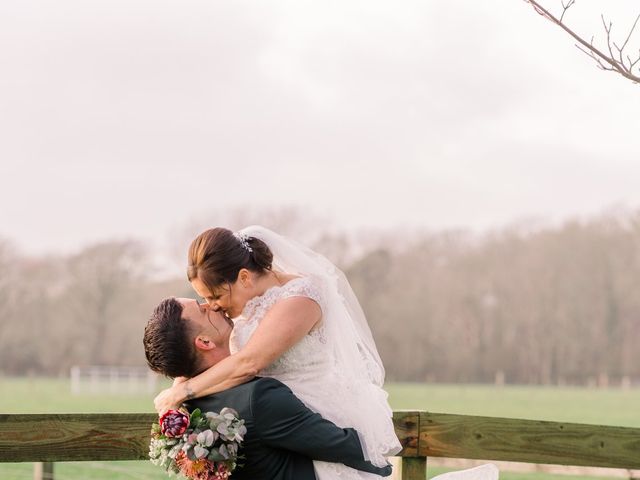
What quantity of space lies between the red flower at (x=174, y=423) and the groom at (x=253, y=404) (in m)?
0.13

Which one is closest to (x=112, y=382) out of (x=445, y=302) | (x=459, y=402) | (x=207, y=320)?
(x=459, y=402)

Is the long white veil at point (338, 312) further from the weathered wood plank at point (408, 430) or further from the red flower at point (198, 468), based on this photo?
the red flower at point (198, 468)

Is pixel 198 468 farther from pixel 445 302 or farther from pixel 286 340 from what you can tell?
pixel 445 302

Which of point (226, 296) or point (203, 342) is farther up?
point (226, 296)

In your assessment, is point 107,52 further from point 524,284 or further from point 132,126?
point 524,284

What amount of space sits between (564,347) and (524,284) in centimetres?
453

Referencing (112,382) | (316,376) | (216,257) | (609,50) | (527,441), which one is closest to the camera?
(216,257)

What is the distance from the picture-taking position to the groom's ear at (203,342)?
137 inches

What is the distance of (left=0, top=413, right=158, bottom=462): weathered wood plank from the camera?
12.2ft

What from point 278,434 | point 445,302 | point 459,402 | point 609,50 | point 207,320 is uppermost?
point 445,302

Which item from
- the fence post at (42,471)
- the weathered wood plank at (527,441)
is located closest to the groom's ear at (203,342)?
the weathered wood plank at (527,441)

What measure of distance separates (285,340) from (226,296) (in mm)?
275

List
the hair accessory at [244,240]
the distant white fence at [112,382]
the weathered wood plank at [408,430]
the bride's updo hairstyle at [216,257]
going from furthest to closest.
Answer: the distant white fence at [112,382] < the weathered wood plank at [408,430] < the hair accessory at [244,240] < the bride's updo hairstyle at [216,257]

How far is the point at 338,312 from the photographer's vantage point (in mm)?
3777
